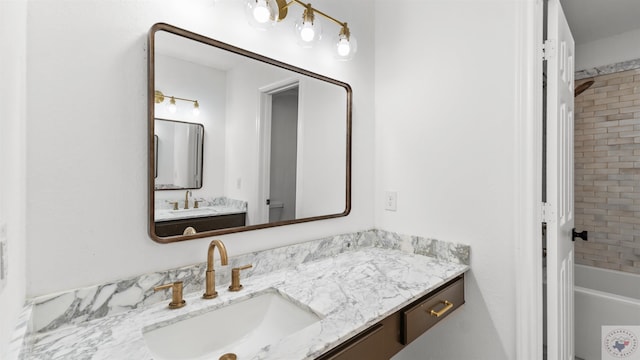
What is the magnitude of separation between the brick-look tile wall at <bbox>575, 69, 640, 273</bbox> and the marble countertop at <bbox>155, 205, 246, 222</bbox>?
3054 mm

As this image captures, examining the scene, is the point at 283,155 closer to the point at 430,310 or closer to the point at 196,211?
the point at 196,211

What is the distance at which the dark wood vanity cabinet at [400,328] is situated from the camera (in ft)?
2.84

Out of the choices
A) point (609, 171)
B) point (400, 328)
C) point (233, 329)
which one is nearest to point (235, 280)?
point (233, 329)

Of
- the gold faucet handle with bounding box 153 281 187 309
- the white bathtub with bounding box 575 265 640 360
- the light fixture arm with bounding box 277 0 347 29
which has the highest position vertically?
the light fixture arm with bounding box 277 0 347 29

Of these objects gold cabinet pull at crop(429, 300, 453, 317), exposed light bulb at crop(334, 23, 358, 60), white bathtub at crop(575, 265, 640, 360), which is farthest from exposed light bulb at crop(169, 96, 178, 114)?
white bathtub at crop(575, 265, 640, 360)

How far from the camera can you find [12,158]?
678 millimetres

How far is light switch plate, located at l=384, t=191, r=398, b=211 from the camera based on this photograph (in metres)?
1.71

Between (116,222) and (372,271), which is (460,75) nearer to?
(372,271)

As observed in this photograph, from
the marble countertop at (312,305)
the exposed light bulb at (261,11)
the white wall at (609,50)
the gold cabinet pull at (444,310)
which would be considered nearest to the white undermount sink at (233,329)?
the marble countertop at (312,305)

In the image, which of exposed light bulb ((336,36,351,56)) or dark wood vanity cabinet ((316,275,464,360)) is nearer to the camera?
dark wood vanity cabinet ((316,275,464,360))

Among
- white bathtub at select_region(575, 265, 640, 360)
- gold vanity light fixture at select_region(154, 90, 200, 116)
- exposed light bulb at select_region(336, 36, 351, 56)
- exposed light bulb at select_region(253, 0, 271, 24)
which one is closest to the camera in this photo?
gold vanity light fixture at select_region(154, 90, 200, 116)

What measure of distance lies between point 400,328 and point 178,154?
3.28 ft

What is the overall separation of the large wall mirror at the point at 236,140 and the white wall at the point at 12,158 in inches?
11.9

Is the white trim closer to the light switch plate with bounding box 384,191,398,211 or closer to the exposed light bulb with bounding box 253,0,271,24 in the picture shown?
the light switch plate with bounding box 384,191,398,211
